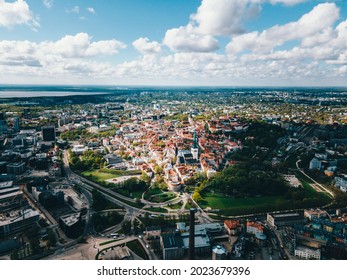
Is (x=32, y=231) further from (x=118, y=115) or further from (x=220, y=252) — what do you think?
(x=118, y=115)

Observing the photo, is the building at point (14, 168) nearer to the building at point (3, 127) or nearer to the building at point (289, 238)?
the building at point (3, 127)

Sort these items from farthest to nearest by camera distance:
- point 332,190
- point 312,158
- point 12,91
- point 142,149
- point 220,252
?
1. point 12,91
2. point 142,149
3. point 312,158
4. point 332,190
5. point 220,252

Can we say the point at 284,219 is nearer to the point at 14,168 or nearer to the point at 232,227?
the point at 232,227

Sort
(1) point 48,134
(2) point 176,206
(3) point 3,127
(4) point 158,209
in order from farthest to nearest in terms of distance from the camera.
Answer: (3) point 3,127 < (1) point 48,134 < (2) point 176,206 < (4) point 158,209

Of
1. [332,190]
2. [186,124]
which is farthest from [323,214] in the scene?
[186,124]

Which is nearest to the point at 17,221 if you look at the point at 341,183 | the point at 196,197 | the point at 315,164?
the point at 196,197

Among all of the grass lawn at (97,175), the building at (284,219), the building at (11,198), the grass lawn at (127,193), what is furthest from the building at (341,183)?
the building at (11,198)

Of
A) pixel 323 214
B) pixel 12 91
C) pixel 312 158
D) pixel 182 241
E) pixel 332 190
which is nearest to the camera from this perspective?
pixel 182 241
